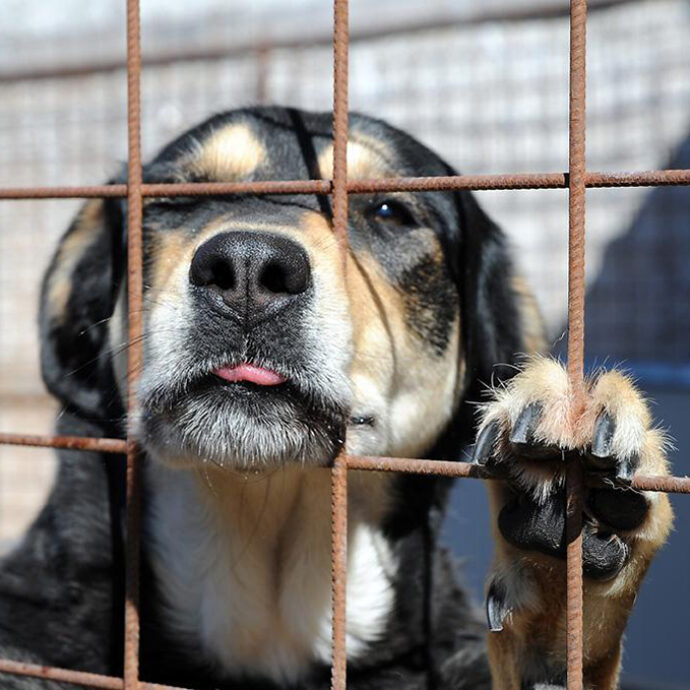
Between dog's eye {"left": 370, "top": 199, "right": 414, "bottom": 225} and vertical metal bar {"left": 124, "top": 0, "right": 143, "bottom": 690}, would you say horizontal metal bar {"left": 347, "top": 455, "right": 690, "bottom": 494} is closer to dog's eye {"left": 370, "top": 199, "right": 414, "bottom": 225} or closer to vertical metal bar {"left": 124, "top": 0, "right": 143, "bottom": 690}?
vertical metal bar {"left": 124, "top": 0, "right": 143, "bottom": 690}

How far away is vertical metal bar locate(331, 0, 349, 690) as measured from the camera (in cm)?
170

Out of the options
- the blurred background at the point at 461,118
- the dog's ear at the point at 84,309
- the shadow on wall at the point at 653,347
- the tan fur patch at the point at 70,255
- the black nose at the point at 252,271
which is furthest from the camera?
the blurred background at the point at 461,118

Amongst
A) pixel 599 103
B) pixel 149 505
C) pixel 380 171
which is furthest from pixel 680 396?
pixel 149 505

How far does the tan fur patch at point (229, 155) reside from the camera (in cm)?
253

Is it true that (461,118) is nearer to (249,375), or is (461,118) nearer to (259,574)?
(259,574)

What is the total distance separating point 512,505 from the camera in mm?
1661

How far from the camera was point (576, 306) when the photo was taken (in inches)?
60.3

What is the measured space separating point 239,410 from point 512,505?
568 millimetres

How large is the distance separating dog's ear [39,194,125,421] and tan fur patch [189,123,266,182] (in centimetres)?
A: 35

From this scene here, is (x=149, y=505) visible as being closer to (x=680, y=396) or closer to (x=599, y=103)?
(x=680, y=396)

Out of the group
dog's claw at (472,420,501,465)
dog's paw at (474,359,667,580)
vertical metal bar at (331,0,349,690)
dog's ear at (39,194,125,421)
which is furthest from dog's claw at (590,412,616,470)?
dog's ear at (39,194,125,421)

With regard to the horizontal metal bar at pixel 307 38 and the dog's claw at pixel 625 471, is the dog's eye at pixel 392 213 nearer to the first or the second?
the dog's claw at pixel 625 471

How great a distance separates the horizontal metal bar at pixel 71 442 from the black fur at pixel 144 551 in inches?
17.7

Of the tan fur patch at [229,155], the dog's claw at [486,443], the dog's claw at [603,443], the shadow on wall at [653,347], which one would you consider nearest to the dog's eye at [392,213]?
the tan fur patch at [229,155]
